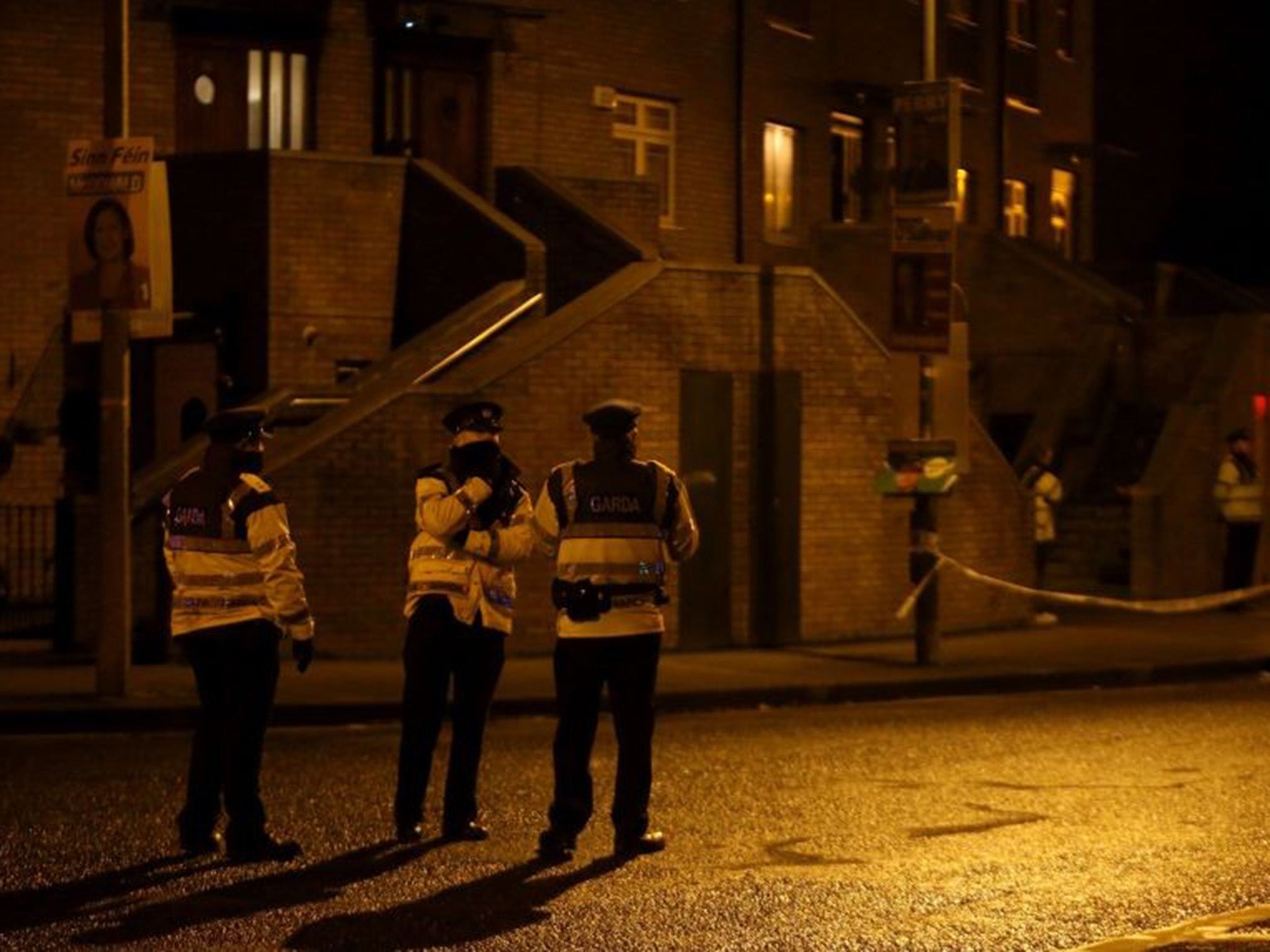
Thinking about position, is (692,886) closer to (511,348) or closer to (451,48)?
(511,348)

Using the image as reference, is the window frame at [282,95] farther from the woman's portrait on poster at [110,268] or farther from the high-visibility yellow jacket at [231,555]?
the high-visibility yellow jacket at [231,555]

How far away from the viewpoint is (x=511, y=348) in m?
19.5

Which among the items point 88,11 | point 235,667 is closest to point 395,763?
point 235,667

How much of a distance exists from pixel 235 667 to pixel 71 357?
547 inches

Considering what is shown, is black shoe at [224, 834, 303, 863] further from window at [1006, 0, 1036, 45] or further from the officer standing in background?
window at [1006, 0, 1036, 45]

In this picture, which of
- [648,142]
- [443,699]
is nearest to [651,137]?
[648,142]

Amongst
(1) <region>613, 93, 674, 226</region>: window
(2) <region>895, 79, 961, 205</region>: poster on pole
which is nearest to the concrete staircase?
(1) <region>613, 93, 674, 226</region>: window

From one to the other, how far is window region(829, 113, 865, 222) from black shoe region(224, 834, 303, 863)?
22.1m

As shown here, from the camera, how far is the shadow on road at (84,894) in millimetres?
8766

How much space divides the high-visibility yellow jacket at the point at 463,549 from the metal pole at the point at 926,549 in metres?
8.46

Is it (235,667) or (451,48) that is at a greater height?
(451,48)

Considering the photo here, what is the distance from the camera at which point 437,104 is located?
25.9m

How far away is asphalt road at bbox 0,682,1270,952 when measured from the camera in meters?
8.58

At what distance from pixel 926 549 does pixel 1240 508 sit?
6.34 meters
